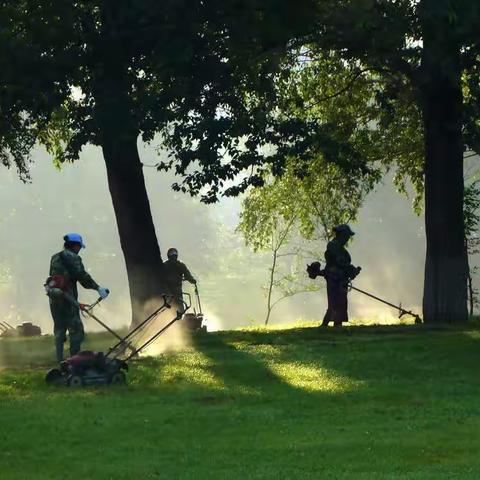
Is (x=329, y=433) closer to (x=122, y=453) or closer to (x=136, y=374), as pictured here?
(x=122, y=453)

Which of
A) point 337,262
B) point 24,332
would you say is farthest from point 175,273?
point 24,332

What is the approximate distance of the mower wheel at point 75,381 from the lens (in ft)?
46.5

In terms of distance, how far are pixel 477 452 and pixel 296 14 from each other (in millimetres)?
5441

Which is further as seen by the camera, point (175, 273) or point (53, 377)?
point (175, 273)

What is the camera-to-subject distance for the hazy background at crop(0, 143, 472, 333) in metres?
93.2

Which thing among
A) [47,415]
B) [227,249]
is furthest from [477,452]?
[227,249]

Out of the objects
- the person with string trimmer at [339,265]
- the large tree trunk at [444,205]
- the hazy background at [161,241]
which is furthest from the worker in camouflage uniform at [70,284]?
the hazy background at [161,241]

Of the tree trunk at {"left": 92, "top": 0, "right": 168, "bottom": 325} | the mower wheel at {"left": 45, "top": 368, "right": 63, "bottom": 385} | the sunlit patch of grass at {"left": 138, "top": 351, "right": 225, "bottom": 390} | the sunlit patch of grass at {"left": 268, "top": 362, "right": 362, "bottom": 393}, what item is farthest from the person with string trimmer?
the mower wheel at {"left": 45, "top": 368, "right": 63, "bottom": 385}

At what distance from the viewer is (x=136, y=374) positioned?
1518 centimetres

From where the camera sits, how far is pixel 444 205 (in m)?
23.0

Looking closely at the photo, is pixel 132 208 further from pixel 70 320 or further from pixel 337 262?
pixel 70 320

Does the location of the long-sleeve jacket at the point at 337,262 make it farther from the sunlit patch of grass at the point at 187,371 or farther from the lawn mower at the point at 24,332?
the lawn mower at the point at 24,332

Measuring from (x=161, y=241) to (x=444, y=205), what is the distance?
100 m

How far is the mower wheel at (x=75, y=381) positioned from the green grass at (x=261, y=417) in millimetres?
210
